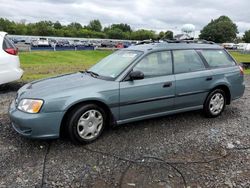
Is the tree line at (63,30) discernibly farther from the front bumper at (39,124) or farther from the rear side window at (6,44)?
the front bumper at (39,124)

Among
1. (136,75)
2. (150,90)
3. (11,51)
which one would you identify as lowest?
(150,90)

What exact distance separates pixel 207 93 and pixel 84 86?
2.54 m

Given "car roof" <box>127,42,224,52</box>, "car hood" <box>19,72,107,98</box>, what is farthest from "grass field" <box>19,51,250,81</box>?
"car roof" <box>127,42,224,52</box>

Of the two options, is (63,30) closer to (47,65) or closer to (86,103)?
(47,65)

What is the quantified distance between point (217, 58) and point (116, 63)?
2.23 m

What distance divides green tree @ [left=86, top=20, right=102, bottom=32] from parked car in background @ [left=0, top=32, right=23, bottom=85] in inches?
4954

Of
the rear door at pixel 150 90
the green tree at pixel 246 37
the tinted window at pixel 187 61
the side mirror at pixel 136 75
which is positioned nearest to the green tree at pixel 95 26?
the green tree at pixel 246 37

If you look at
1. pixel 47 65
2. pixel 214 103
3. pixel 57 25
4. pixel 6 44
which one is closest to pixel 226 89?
pixel 214 103

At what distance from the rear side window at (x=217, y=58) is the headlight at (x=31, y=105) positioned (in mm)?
3395

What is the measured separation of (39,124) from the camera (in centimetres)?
392

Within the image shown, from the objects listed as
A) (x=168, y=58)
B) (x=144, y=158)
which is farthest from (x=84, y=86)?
(x=168, y=58)

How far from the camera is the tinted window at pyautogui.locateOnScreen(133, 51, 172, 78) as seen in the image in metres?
4.81

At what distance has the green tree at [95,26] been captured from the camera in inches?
Answer: 5148

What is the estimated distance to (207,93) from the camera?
5.50 m
